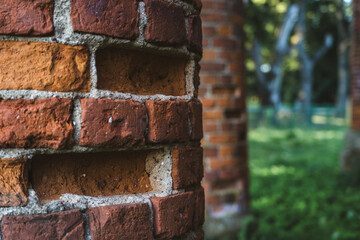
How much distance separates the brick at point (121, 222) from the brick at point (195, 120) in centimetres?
22

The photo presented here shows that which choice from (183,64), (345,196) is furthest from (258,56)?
(183,64)

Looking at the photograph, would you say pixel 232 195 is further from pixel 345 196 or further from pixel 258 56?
pixel 258 56

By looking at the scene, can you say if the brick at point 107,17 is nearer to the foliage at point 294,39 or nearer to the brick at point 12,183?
the brick at point 12,183

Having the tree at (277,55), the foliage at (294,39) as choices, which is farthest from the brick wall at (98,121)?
the tree at (277,55)

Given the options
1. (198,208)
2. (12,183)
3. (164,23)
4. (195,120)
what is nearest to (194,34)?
(164,23)

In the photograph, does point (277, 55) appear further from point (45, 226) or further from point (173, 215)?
point (45, 226)

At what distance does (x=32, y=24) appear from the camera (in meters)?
0.68

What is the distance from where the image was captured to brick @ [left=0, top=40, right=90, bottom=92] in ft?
2.22

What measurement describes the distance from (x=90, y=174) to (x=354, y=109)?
597cm

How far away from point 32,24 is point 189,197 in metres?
0.52

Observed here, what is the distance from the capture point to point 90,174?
803 millimetres

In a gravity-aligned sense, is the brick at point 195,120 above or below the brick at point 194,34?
below

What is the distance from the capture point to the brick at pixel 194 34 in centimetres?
89

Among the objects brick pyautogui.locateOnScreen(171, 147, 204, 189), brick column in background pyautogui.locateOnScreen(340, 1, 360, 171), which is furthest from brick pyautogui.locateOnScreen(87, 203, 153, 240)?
brick column in background pyautogui.locateOnScreen(340, 1, 360, 171)
